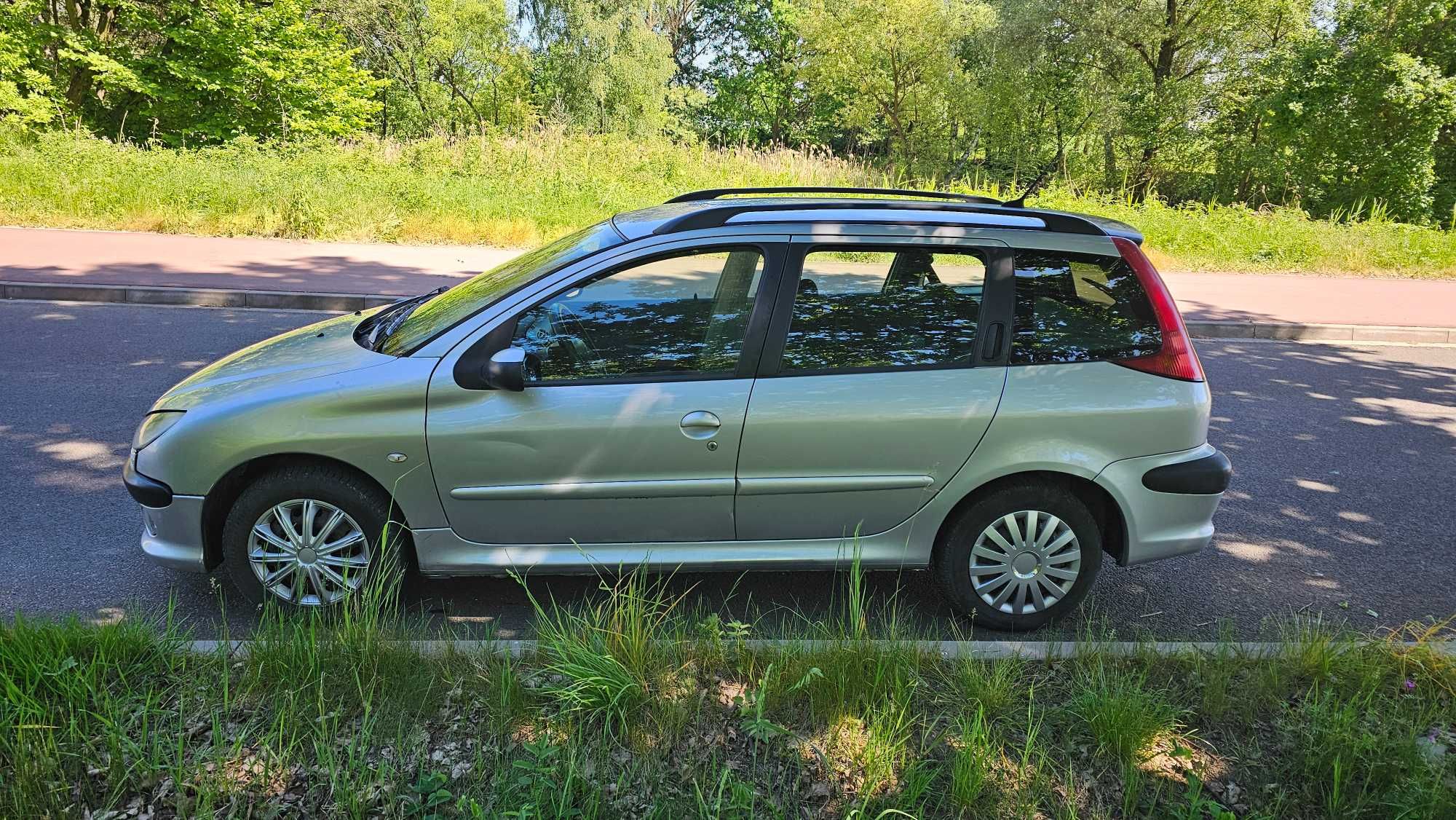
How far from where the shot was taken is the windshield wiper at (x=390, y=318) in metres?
4.25

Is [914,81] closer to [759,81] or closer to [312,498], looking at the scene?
[759,81]

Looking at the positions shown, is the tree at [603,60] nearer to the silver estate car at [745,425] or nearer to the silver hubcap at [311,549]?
the silver estate car at [745,425]

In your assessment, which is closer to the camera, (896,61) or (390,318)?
(390,318)

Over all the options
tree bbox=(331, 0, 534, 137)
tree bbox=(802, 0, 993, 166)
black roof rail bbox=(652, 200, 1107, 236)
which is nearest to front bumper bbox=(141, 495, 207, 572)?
black roof rail bbox=(652, 200, 1107, 236)

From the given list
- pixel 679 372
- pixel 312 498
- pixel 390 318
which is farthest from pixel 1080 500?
pixel 390 318

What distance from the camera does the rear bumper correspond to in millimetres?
3996

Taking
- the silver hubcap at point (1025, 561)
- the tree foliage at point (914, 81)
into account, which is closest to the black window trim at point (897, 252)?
the silver hubcap at point (1025, 561)

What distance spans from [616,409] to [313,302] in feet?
27.2

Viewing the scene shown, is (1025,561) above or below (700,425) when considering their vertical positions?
below

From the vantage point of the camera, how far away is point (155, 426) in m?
3.91

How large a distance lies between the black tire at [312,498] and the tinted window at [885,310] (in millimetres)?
1668

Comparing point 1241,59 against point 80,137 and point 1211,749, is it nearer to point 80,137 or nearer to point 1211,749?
point 80,137

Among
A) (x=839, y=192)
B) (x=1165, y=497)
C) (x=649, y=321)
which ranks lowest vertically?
(x=1165, y=497)

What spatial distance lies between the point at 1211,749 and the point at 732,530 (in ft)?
5.97
